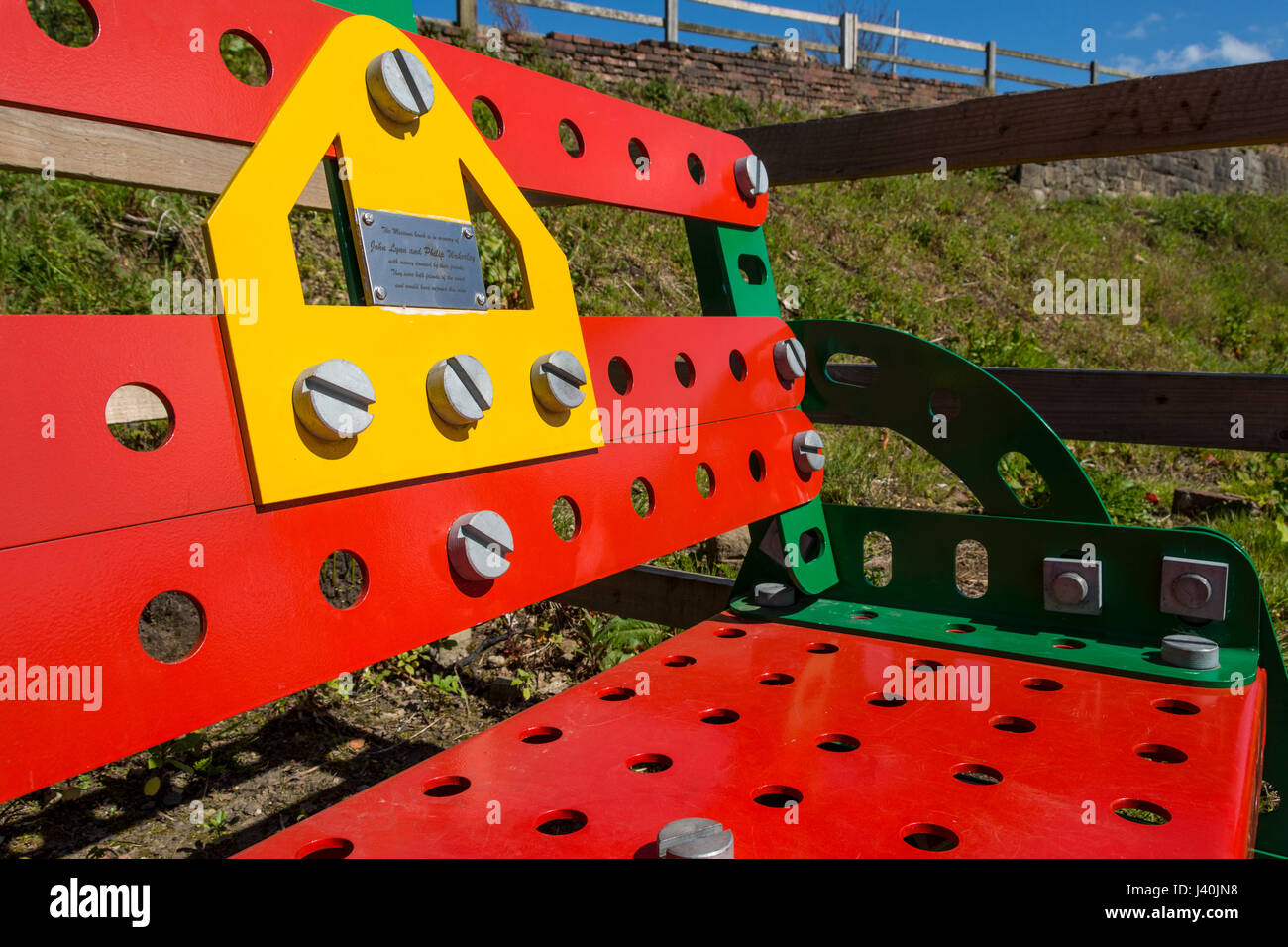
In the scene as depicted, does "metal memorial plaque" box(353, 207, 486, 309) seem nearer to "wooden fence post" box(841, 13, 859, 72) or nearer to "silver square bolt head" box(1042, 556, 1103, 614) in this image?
"silver square bolt head" box(1042, 556, 1103, 614)

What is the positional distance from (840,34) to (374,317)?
1696cm

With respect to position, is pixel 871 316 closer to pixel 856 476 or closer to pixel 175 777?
pixel 856 476

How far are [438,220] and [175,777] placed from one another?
6.86 feet

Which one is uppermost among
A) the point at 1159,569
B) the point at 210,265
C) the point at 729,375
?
the point at 210,265

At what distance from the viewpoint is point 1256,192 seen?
53.1ft

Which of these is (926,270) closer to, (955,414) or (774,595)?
(955,414)

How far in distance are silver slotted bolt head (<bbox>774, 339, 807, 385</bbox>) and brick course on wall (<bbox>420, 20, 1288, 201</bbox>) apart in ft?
22.1

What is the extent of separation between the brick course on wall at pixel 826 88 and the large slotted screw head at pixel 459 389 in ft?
25.3

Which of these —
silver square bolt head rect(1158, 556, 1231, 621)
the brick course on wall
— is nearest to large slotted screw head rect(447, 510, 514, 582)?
silver square bolt head rect(1158, 556, 1231, 621)

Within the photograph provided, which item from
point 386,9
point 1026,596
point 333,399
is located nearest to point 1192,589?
point 1026,596

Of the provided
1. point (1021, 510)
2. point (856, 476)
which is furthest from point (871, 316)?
point (1021, 510)

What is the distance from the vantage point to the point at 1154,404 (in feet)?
8.58

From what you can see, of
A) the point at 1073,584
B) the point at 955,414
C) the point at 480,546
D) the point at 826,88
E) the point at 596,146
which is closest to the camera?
the point at 480,546
